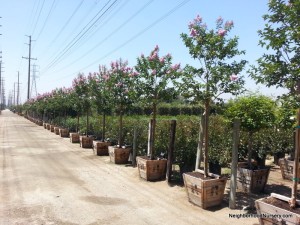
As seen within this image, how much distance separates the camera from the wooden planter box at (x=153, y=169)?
28.4 feet

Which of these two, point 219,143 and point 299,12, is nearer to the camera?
point 299,12

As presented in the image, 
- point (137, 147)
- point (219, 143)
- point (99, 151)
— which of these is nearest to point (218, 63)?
point (219, 143)

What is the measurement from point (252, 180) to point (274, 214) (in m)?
2.71

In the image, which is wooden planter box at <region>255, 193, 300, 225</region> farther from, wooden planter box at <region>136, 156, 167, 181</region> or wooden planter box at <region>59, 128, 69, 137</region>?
wooden planter box at <region>59, 128, 69, 137</region>

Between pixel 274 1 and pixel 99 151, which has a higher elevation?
pixel 274 1

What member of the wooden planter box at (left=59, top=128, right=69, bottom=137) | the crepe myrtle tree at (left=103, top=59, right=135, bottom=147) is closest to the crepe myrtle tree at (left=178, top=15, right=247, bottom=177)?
the crepe myrtle tree at (left=103, top=59, right=135, bottom=147)

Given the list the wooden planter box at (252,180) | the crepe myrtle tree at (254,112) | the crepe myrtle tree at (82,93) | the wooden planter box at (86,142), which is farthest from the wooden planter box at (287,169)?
the crepe myrtle tree at (82,93)

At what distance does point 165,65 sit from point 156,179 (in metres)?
3.18

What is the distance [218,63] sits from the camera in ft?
21.8

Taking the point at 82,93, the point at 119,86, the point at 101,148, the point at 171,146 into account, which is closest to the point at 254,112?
the point at 171,146

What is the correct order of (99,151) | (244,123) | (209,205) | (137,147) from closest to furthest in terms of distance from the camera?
(209,205), (244,123), (137,147), (99,151)

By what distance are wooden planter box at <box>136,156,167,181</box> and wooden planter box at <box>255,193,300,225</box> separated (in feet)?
13.4

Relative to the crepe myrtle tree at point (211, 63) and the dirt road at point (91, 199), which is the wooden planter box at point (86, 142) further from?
the crepe myrtle tree at point (211, 63)

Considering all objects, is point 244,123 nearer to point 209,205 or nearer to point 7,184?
point 209,205
